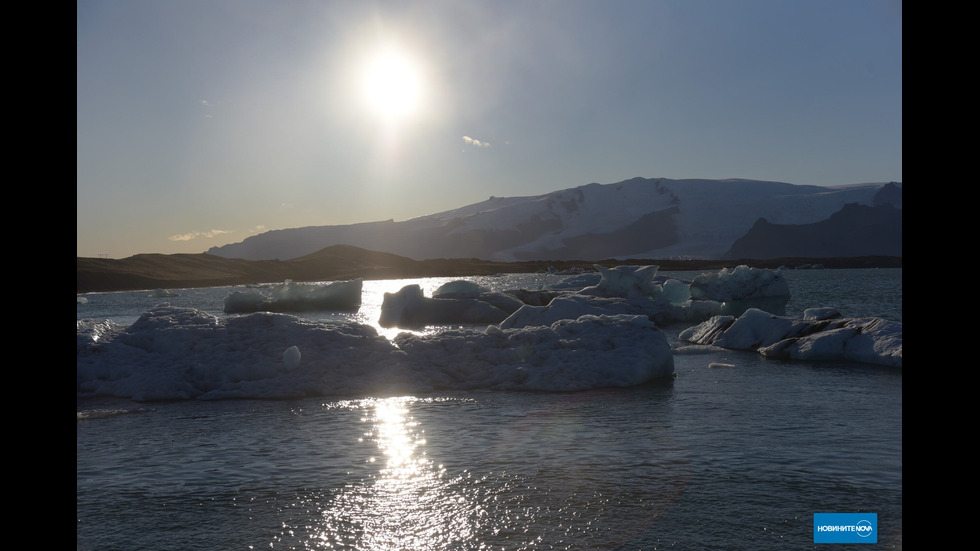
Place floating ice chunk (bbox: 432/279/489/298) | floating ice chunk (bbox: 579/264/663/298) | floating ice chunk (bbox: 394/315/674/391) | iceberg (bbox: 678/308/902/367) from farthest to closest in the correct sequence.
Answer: floating ice chunk (bbox: 579/264/663/298)
floating ice chunk (bbox: 432/279/489/298)
iceberg (bbox: 678/308/902/367)
floating ice chunk (bbox: 394/315/674/391)

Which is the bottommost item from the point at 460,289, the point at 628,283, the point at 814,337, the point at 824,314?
the point at 814,337

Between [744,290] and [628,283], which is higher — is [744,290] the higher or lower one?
the lower one

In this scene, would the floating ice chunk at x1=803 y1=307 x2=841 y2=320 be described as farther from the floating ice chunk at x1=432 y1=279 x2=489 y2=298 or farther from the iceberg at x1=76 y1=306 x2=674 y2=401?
the floating ice chunk at x1=432 y1=279 x2=489 y2=298

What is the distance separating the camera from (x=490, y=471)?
26.0ft

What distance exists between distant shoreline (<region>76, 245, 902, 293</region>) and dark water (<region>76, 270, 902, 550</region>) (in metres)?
77.7

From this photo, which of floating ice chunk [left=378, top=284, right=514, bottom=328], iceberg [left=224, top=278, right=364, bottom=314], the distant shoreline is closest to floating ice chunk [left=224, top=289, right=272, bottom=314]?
iceberg [left=224, top=278, right=364, bottom=314]

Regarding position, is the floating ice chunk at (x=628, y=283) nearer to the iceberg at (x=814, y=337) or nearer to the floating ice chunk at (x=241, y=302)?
the iceberg at (x=814, y=337)

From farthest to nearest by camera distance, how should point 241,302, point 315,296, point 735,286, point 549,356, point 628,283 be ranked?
point 315,296 → point 241,302 → point 735,286 → point 628,283 → point 549,356

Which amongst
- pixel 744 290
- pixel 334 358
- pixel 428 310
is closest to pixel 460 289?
pixel 428 310

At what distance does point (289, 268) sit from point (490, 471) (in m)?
104

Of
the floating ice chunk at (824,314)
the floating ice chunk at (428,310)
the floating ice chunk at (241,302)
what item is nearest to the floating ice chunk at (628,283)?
the floating ice chunk at (428,310)

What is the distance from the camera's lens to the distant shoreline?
83750mm

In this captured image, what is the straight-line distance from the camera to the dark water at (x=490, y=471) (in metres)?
6.15

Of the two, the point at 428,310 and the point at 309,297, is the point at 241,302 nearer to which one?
the point at 309,297
